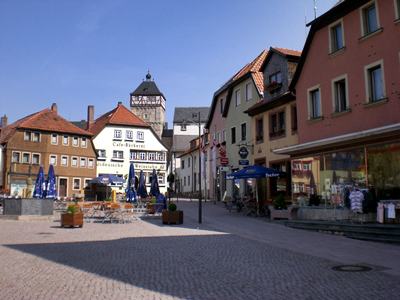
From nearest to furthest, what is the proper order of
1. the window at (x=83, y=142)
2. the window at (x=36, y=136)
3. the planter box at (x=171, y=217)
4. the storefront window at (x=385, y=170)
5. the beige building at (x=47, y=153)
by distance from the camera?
1. the storefront window at (x=385, y=170)
2. the planter box at (x=171, y=217)
3. the beige building at (x=47, y=153)
4. the window at (x=36, y=136)
5. the window at (x=83, y=142)

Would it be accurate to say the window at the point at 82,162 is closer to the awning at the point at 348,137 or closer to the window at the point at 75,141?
the window at the point at 75,141

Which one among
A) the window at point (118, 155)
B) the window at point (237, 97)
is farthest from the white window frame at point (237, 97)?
the window at point (118, 155)

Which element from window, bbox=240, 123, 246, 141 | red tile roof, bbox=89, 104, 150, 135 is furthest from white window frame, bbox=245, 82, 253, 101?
red tile roof, bbox=89, 104, 150, 135

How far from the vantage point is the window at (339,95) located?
2008 centimetres

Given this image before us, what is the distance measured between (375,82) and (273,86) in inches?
434

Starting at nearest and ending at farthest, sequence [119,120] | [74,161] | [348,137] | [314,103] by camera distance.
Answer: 1. [348,137]
2. [314,103]
3. [74,161]
4. [119,120]

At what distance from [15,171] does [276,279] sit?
4762 centimetres

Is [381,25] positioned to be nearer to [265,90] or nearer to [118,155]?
[265,90]

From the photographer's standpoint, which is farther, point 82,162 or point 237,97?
point 82,162

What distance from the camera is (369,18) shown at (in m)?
18.8

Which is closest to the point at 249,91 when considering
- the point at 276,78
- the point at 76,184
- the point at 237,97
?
the point at 237,97

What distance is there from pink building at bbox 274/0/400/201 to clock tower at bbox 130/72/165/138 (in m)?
81.7

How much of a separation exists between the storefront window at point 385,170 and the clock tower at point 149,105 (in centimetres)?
8705

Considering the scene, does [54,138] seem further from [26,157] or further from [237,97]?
[237,97]
